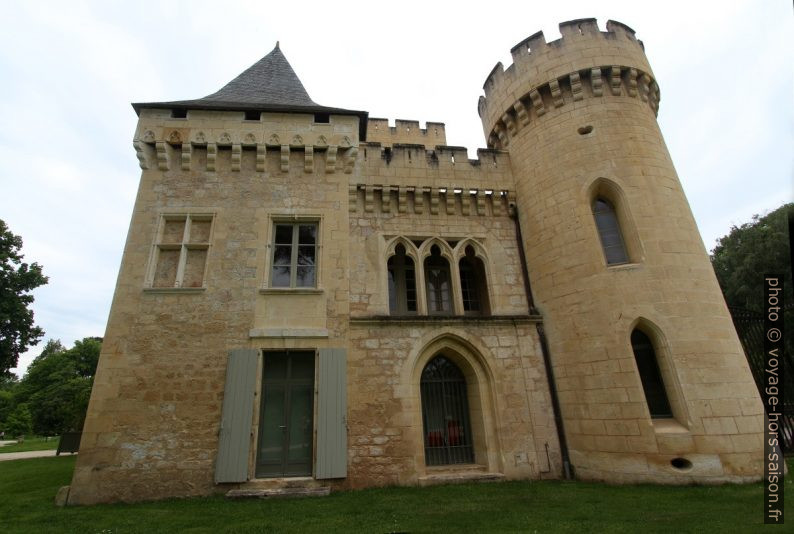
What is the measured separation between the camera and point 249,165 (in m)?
8.92

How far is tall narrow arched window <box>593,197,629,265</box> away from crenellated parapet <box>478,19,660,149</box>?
2.78 m

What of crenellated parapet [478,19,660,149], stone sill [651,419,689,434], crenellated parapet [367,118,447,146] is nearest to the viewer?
stone sill [651,419,689,434]

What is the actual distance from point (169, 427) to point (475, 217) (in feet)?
26.6

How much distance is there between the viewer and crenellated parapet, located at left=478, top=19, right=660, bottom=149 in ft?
29.1

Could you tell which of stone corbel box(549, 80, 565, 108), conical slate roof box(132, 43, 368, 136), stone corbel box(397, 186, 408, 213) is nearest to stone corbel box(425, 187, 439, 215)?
stone corbel box(397, 186, 408, 213)

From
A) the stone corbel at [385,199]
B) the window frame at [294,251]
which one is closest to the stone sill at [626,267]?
the stone corbel at [385,199]

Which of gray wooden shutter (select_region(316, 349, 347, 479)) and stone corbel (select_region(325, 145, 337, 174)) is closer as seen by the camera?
gray wooden shutter (select_region(316, 349, 347, 479))

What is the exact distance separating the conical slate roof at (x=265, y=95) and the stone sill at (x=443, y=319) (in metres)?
5.42

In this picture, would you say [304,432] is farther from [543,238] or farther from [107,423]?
[543,238]

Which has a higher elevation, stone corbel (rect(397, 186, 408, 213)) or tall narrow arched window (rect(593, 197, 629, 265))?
stone corbel (rect(397, 186, 408, 213))

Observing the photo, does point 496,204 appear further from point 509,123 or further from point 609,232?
point 609,232

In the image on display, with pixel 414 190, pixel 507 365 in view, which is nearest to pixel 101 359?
pixel 414 190

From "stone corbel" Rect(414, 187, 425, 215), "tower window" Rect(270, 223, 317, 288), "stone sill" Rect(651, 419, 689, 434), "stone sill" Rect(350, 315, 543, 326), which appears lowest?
"stone sill" Rect(651, 419, 689, 434)

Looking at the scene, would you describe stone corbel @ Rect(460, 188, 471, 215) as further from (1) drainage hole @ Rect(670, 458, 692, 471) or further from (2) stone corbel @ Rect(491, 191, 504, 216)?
(1) drainage hole @ Rect(670, 458, 692, 471)
